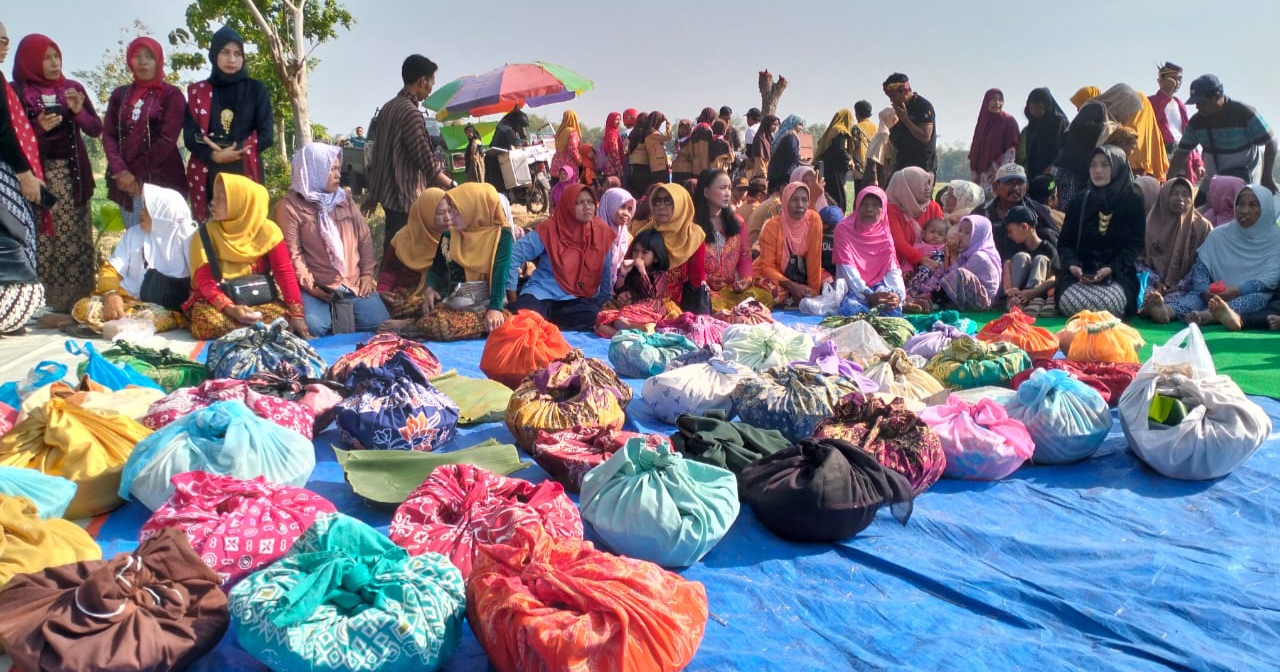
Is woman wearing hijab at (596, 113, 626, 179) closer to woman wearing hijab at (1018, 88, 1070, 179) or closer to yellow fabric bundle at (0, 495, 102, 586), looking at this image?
woman wearing hijab at (1018, 88, 1070, 179)

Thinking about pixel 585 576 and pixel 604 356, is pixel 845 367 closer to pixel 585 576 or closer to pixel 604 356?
pixel 604 356

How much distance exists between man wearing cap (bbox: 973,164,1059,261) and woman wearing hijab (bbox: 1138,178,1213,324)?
712 millimetres

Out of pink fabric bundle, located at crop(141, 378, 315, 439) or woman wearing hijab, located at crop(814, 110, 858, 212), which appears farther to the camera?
woman wearing hijab, located at crop(814, 110, 858, 212)

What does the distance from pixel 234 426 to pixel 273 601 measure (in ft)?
3.74

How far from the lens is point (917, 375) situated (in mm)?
4195

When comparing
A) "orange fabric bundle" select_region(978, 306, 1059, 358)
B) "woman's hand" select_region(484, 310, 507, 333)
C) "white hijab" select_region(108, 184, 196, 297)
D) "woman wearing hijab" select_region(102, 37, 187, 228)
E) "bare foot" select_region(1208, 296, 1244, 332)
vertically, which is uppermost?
"woman wearing hijab" select_region(102, 37, 187, 228)

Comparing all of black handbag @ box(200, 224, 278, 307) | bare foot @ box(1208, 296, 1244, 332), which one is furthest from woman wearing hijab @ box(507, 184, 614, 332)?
bare foot @ box(1208, 296, 1244, 332)

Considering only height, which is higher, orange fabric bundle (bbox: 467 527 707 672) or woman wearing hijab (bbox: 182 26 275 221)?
woman wearing hijab (bbox: 182 26 275 221)

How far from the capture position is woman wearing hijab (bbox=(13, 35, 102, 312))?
19.4ft

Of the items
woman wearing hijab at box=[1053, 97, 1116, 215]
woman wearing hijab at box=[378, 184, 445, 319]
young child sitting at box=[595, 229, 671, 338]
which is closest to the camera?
woman wearing hijab at box=[378, 184, 445, 319]

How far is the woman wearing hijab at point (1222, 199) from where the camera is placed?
24.4ft

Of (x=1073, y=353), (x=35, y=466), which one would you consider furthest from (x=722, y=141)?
(x=35, y=466)

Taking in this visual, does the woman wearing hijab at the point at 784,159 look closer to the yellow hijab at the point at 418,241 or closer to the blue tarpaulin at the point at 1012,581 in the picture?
the yellow hijab at the point at 418,241

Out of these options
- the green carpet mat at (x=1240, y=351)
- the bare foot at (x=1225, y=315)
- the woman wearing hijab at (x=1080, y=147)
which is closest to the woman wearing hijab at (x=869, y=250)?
the green carpet mat at (x=1240, y=351)
